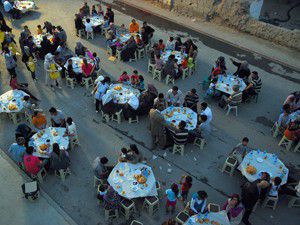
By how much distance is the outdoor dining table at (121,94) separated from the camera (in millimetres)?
12891

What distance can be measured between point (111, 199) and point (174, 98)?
16.8 ft

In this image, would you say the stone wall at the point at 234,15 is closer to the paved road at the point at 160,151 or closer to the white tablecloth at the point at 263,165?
the paved road at the point at 160,151

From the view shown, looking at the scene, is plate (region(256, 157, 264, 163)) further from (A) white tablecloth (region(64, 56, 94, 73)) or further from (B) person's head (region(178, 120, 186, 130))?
(A) white tablecloth (region(64, 56, 94, 73))

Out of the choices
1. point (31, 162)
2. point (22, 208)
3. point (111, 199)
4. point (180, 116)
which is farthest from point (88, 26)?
point (111, 199)

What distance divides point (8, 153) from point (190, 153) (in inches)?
265

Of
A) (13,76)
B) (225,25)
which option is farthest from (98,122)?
(225,25)

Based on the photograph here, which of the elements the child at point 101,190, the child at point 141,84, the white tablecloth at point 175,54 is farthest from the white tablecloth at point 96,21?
the child at point 101,190

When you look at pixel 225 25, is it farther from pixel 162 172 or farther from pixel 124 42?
pixel 162 172

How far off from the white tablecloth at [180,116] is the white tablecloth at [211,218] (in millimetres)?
3554

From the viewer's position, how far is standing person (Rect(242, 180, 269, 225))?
953 cm

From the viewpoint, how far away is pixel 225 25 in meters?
19.8

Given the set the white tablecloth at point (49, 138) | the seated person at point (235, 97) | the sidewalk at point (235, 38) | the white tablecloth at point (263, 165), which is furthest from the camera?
the sidewalk at point (235, 38)

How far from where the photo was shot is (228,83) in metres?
14.2

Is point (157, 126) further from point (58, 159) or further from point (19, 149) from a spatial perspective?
point (19, 149)
